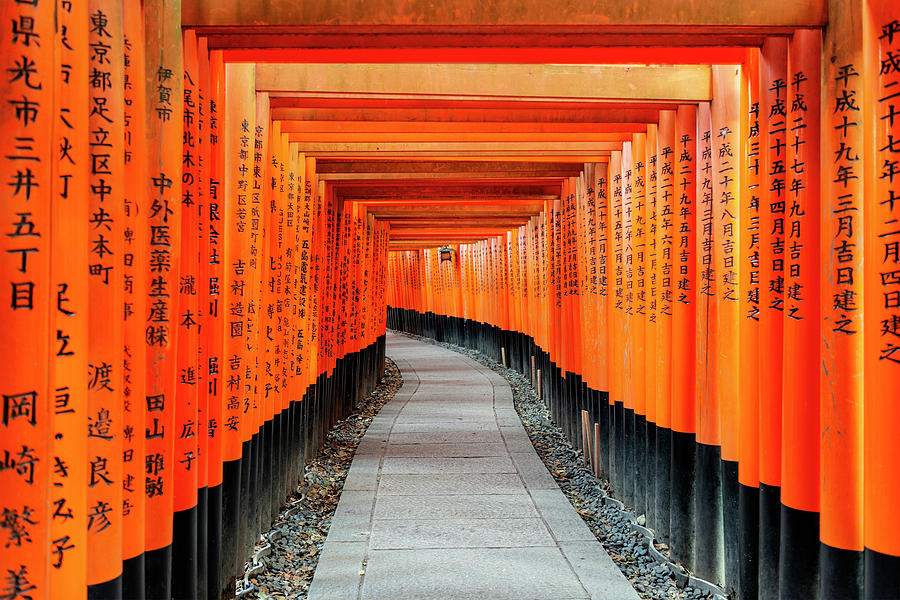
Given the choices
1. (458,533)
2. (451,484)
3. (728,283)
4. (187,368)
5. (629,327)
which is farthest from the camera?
(451,484)

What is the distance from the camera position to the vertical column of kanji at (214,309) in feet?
13.1

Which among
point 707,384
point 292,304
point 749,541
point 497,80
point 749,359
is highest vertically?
point 497,80

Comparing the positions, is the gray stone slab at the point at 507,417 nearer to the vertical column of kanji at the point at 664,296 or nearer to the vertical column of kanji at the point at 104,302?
the vertical column of kanji at the point at 664,296

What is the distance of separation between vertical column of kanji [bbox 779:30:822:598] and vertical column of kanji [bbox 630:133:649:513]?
2674mm

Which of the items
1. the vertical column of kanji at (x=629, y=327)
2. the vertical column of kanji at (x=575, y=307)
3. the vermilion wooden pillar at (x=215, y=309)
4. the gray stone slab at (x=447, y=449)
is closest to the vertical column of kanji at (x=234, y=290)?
the vermilion wooden pillar at (x=215, y=309)

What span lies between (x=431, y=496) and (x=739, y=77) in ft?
14.6

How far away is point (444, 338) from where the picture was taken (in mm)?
27922

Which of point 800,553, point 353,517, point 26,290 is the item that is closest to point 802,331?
point 800,553

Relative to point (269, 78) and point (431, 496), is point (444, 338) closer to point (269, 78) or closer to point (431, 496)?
point (431, 496)

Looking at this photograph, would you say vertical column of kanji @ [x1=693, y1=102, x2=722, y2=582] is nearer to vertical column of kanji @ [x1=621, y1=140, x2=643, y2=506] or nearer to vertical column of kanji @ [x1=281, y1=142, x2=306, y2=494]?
vertical column of kanji @ [x1=621, y1=140, x2=643, y2=506]

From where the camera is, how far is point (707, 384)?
4.87 m

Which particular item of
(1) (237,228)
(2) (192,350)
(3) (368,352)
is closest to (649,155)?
(1) (237,228)

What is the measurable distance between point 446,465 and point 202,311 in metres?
4.90

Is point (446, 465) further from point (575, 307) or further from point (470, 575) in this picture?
point (470, 575)
